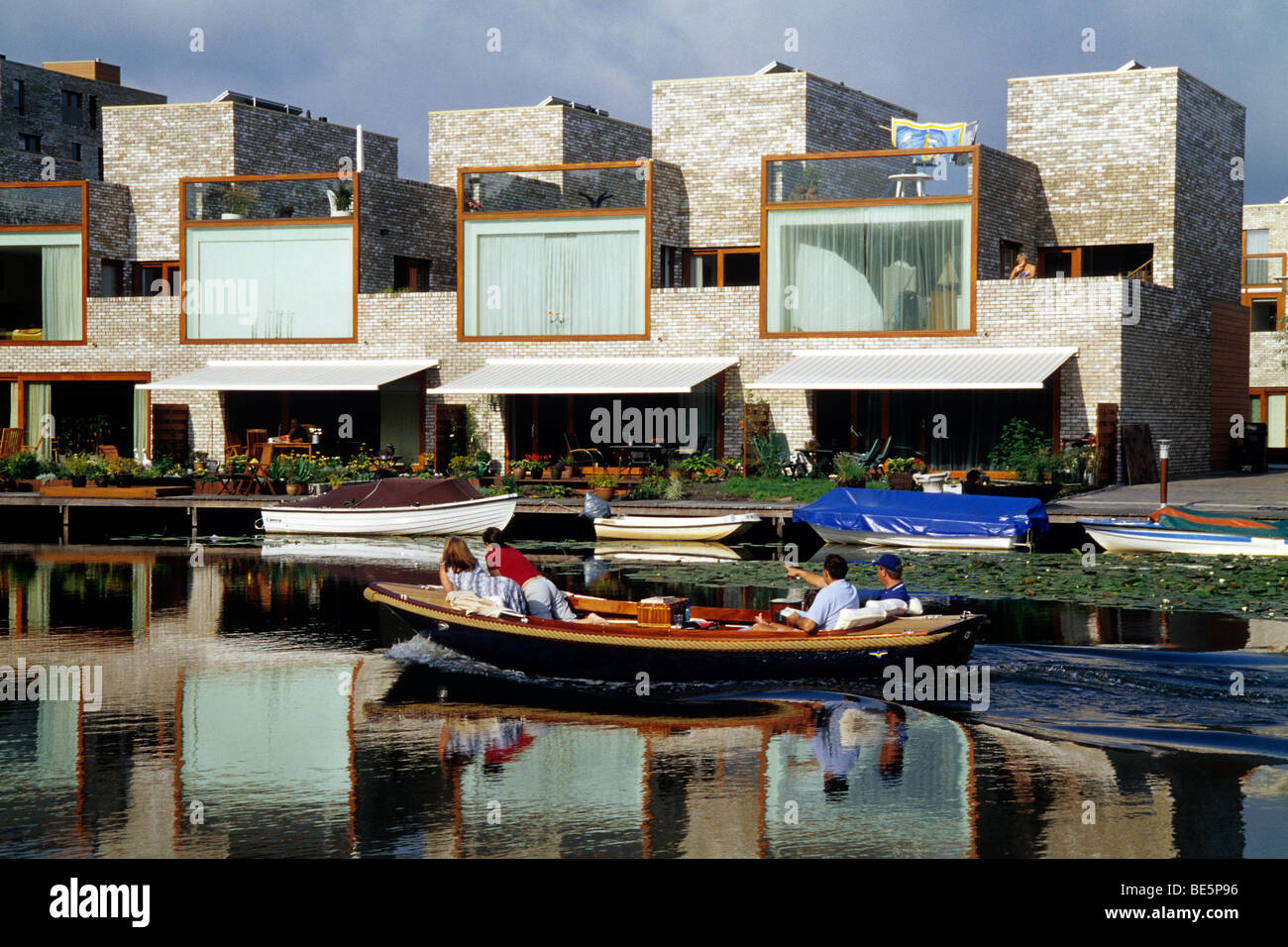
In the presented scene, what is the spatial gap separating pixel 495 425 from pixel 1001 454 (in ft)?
38.1

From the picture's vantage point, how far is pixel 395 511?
2897 cm

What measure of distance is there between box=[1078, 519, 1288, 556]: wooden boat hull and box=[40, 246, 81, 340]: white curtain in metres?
26.9

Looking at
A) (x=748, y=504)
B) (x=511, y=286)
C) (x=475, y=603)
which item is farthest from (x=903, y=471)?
→ (x=475, y=603)

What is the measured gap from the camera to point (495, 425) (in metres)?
34.6

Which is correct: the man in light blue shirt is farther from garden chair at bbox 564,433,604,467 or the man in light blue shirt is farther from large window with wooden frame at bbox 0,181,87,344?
large window with wooden frame at bbox 0,181,87,344

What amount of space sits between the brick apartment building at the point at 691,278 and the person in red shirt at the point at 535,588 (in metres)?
15.7

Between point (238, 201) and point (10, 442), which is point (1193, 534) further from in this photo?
point (10, 442)

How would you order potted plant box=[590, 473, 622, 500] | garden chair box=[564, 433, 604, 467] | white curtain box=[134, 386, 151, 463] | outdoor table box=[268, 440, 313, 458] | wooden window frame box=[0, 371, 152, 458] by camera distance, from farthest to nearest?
wooden window frame box=[0, 371, 152, 458], white curtain box=[134, 386, 151, 463], outdoor table box=[268, 440, 313, 458], garden chair box=[564, 433, 604, 467], potted plant box=[590, 473, 622, 500]

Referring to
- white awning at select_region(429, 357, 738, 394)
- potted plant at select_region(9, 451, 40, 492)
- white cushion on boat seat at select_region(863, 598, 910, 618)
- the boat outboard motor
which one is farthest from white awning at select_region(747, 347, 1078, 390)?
potted plant at select_region(9, 451, 40, 492)

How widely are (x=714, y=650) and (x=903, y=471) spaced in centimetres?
1680

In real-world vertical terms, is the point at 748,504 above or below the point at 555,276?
below

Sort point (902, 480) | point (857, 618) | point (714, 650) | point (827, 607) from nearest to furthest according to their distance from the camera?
point (714, 650)
point (857, 618)
point (827, 607)
point (902, 480)

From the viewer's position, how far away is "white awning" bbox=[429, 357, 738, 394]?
31.6 metres

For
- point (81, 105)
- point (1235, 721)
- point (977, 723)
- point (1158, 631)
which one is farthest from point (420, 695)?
point (81, 105)
